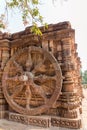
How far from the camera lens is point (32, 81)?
4.67m

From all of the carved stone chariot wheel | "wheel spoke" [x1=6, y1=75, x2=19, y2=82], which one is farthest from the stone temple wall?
"wheel spoke" [x1=6, y1=75, x2=19, y2=82]

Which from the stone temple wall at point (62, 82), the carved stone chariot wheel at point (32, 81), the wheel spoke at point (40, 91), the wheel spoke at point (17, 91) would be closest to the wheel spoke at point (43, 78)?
the carved stone chariot wheel at point (32, 81)

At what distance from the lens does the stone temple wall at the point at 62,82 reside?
164 inches

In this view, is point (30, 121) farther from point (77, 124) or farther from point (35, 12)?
point (35, 12)

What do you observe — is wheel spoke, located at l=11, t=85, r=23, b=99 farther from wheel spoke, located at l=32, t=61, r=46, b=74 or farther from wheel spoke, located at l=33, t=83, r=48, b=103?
wheel spoke, located at l=32, t=61, r=46, b=74

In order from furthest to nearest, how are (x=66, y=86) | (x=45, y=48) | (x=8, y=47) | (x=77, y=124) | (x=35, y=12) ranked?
(x=8, y=47)
(x=45, y=48)
(x=66, y=86)
(x=77, y=124)
(x=35, y=12)

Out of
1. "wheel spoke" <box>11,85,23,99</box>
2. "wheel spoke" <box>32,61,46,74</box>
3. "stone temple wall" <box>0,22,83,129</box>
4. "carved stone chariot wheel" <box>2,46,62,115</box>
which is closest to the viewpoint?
"stone temple wall" <box>0,22,83,129</box>

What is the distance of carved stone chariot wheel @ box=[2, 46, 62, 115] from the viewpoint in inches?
175

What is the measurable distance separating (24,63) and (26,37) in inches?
34.5

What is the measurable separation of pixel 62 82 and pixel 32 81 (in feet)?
3.05

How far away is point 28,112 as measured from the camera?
15.0 feet

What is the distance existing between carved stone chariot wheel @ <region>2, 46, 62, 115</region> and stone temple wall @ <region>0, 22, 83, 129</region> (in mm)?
160

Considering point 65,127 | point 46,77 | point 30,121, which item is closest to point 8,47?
point 46,77

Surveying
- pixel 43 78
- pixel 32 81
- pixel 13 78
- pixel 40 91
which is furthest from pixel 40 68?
pixel 13 78
